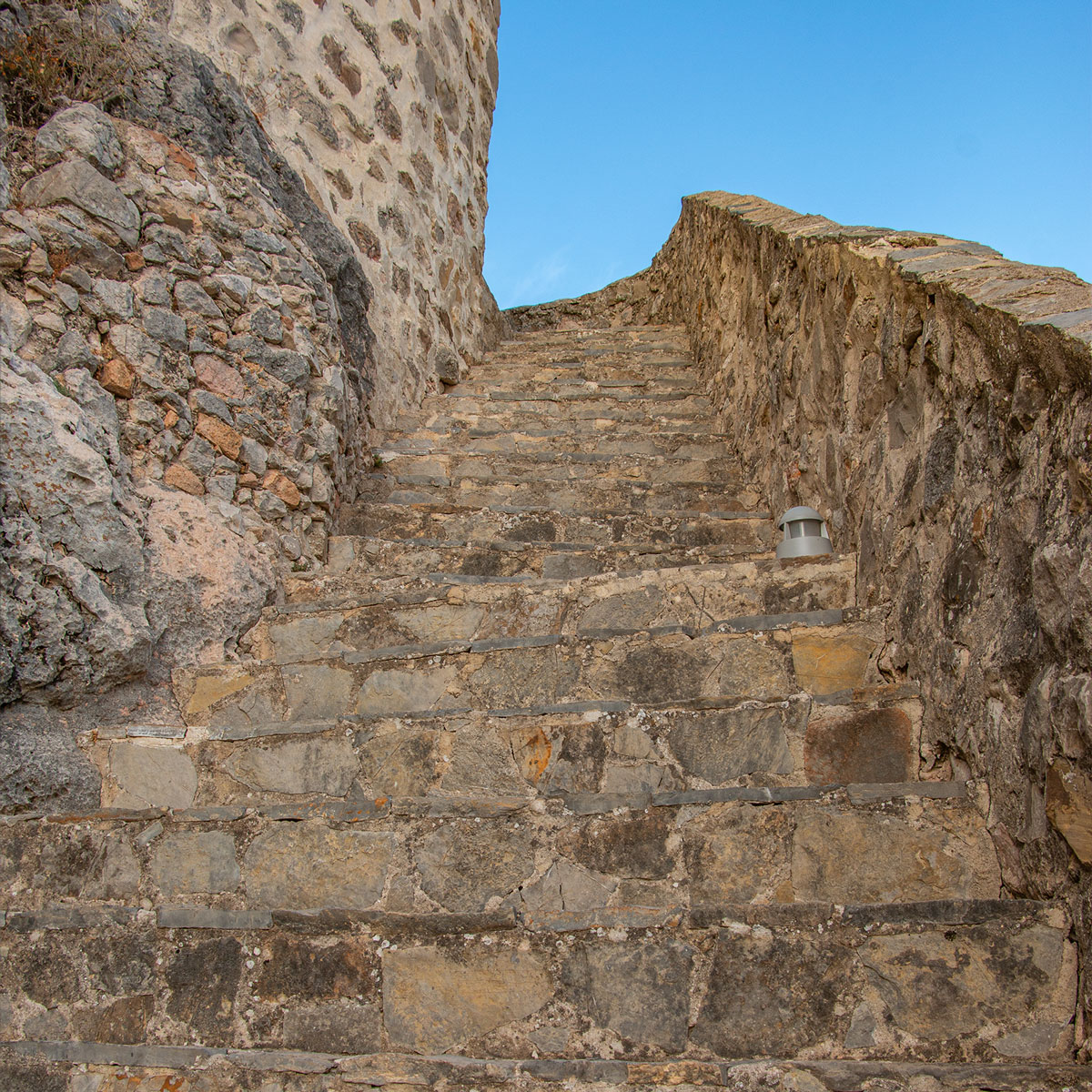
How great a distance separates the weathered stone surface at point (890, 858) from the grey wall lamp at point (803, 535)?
40.0 inches

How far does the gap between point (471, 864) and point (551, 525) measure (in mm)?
1744

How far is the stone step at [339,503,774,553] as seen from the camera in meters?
3.37

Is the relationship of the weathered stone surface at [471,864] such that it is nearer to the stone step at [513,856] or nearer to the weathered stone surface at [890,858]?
the stone step at [513,856]

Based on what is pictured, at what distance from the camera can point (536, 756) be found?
2049mm

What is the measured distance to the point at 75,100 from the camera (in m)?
2.93

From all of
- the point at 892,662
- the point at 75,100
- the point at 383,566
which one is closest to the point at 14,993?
the point at 383,566

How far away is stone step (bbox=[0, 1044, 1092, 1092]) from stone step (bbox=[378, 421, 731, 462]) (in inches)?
107

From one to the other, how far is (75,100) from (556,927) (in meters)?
2.71

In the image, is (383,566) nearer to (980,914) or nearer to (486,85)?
(980,914)

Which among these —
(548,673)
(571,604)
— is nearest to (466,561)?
(571,604)

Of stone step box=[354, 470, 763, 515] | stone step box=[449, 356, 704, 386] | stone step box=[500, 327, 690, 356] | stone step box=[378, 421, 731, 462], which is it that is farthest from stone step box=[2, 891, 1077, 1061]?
stone step box=[500, 327, 690, 356]

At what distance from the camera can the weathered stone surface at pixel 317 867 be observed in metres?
1.85

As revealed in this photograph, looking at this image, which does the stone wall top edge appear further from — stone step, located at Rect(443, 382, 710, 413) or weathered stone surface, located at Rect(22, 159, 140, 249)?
weathered stone surface, located at Rect(22, 159, 140, 249)

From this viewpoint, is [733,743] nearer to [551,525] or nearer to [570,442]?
[551,525]
